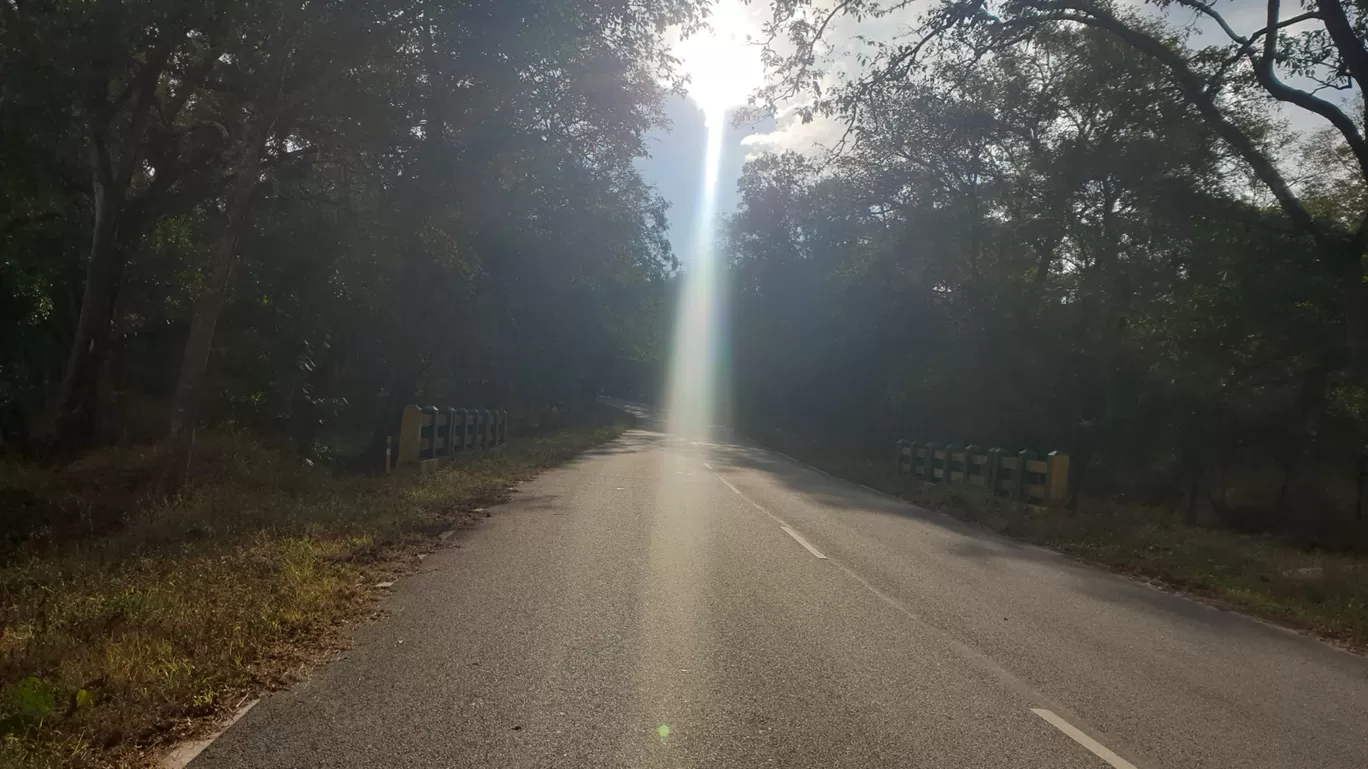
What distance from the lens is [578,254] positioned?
37.0 metres

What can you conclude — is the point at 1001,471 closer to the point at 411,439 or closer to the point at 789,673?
the point at 411,439

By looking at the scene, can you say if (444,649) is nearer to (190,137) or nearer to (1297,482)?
(190,137)

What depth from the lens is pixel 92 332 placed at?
1775 cm

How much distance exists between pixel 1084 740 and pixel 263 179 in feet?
57.5

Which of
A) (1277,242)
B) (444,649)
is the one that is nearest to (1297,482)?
(1277,242)

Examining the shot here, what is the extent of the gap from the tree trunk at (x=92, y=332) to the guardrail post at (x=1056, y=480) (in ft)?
56.3

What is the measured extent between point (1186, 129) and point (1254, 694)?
1453 cm

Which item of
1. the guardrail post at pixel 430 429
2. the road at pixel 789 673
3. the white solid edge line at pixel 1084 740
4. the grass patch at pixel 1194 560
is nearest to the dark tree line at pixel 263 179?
the guardrail post at pixel 430 429

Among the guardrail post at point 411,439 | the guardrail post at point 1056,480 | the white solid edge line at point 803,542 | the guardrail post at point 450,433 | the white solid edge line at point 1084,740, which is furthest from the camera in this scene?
the guardrail post at point 450,433

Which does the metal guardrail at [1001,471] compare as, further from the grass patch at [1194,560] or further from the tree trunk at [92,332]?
the tree trunk at [92,332]

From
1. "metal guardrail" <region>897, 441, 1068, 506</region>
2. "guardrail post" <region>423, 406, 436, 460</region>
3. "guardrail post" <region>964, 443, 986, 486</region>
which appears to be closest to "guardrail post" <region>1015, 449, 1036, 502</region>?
"metal guardrail" <region>897, 441, 1068, 506</region>

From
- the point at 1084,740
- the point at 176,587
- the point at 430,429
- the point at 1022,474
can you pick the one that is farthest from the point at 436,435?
the point at 1084,740

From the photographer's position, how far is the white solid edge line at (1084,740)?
5.36 metres

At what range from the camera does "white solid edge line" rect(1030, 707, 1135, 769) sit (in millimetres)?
5355
